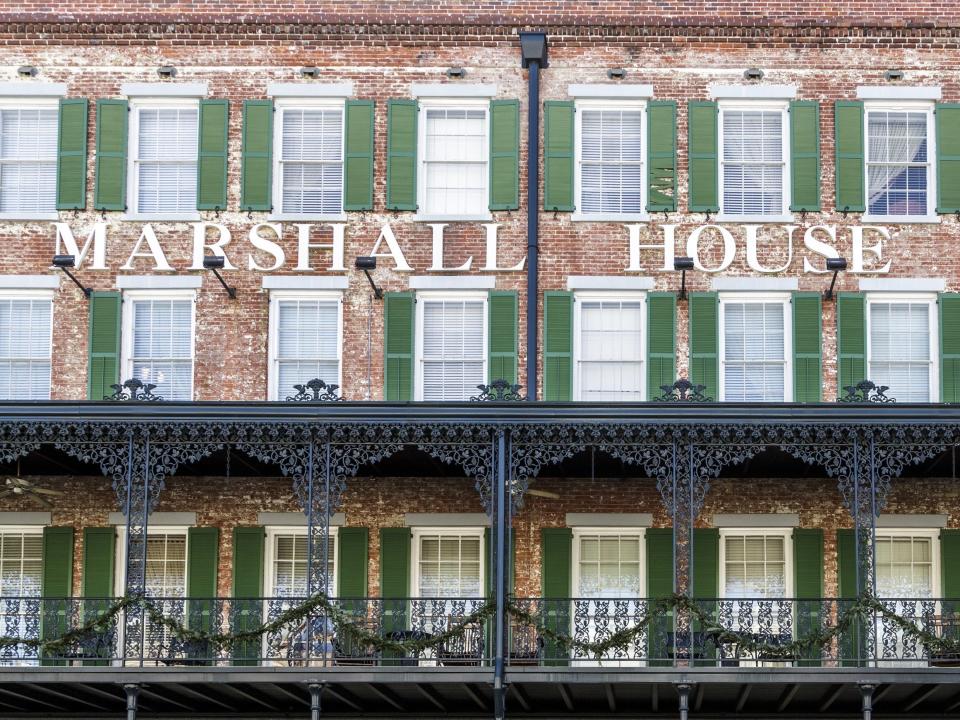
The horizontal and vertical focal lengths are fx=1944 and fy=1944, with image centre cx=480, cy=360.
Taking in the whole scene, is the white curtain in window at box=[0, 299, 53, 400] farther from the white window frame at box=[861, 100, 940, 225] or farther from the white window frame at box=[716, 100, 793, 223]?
the white window frame at box=[861, 100, 940, 225]

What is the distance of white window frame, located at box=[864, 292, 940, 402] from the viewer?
2688 centimetres

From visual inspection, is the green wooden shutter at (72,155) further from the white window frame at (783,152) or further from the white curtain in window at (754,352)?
the white curtain in window at (754,352)

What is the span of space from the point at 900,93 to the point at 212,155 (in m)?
9.83

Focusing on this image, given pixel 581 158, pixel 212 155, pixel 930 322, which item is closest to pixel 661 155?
pixel 581 158

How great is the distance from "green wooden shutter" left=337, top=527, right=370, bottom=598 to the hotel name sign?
3773 millimetres

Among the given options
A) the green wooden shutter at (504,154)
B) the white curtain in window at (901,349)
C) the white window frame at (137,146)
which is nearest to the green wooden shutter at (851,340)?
the white curtain in window at (901,349)

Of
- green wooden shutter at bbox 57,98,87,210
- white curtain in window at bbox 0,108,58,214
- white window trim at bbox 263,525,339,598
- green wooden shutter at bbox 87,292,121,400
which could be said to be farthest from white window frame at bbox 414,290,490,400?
white curtain in window at bbox 0,108,58,214

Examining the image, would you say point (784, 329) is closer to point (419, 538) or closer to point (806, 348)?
point (806, 348)

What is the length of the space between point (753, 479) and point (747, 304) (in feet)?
8.23

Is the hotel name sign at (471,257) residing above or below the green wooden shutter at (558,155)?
below

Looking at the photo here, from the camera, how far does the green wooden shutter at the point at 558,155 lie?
2742 centimetres

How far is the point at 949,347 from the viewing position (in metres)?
26.9

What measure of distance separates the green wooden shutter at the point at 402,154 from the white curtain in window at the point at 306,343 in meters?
1.77

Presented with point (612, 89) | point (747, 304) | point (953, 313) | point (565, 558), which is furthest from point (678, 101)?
point (565, 558)
